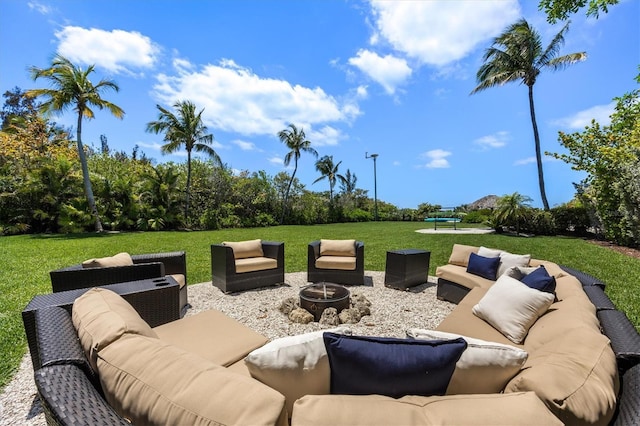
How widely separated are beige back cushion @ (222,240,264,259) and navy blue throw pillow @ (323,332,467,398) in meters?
4.08

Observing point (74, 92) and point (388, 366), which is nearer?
point (388, 366)

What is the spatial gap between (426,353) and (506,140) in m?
18.1

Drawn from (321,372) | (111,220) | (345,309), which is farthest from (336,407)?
(111,220)

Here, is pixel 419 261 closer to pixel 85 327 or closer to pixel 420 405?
pixel 420 405

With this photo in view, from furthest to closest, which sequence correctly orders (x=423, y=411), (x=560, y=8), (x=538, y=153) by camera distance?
(x=538, y=153) < (x=560, y=8) < (x=423, y=411)

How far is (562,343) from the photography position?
5.24ft

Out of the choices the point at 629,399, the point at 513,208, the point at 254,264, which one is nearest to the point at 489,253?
the point at 629,399

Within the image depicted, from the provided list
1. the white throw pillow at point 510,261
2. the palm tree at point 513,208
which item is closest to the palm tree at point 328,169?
the palm tree at point 513,208

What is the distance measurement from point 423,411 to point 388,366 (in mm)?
191

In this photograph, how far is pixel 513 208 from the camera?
40.0ft

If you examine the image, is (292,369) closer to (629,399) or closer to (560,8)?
(629,399)

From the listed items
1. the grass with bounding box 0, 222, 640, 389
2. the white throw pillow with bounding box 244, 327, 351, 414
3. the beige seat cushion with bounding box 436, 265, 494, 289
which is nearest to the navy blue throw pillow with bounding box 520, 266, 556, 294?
the beige seat cushion with bounding box 436, 265, 494, 289

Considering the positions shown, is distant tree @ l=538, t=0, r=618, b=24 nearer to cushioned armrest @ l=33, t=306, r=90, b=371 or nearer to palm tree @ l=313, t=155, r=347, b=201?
cushioned armrest @ l=33, t=306, r=90, b=371

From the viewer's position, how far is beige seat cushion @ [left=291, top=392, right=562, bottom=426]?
913 mm
